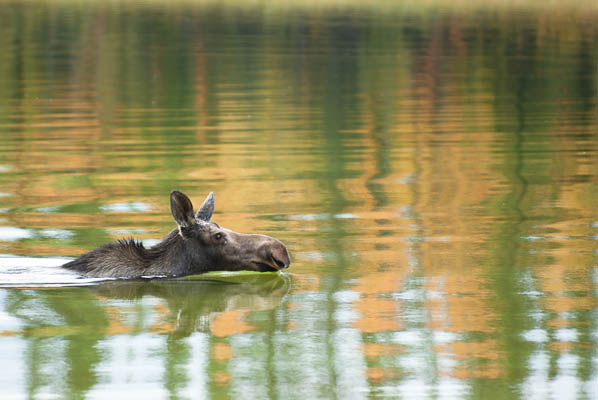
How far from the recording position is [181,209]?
10672mm

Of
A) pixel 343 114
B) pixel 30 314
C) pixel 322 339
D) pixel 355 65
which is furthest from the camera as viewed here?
pixel 355 65

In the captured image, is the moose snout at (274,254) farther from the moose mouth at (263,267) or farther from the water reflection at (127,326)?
the water reflection at (127,326)

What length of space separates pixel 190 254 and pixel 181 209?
0.44 m

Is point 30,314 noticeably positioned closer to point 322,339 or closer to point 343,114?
point 322,339

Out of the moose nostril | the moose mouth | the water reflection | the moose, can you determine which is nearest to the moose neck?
the moose

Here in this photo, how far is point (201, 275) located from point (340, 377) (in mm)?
3190

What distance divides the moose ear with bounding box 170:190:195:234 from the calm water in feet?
1.59

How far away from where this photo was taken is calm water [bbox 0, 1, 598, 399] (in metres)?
8.43

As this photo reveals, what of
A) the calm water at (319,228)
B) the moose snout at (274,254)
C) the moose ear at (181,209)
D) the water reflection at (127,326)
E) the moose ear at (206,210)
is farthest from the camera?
the moose ear at (206,210)

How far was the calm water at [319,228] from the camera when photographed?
843 centimetres

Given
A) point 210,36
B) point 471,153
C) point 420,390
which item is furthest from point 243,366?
point 210,36

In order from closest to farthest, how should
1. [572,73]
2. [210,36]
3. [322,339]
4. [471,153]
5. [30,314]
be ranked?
[322,339]
[30,314]
[471,153]
[572,73]
[210,36]

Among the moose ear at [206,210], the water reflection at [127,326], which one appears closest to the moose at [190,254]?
the moose ear at [206,210]

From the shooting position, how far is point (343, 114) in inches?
979
